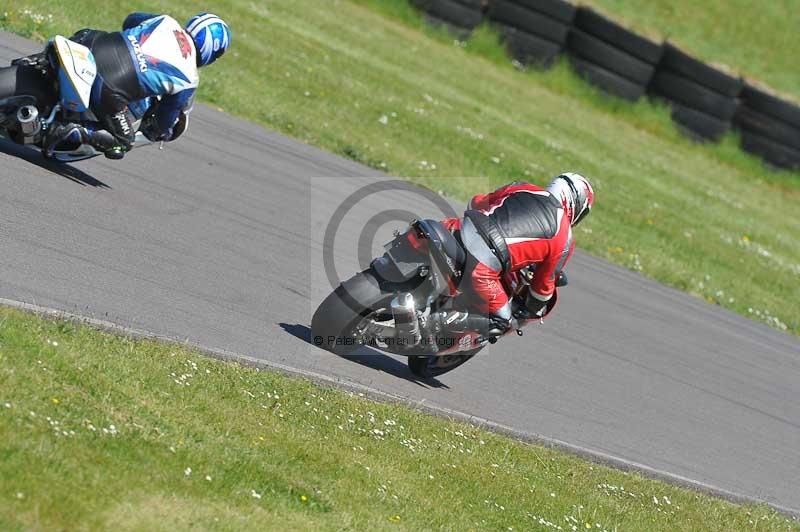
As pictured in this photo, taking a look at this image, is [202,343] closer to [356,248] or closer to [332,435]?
[332,435]

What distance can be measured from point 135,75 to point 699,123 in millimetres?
16601

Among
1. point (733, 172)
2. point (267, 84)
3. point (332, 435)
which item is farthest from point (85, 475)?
point (733, 172)

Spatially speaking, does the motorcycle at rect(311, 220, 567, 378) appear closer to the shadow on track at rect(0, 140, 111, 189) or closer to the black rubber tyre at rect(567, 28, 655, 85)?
the shadow on track at rect(0, 140, 111, 189)

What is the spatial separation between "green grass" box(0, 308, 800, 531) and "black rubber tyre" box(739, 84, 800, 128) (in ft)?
52.1

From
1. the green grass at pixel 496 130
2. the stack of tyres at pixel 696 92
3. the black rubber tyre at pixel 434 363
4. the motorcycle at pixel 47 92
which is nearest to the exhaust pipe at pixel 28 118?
the motorcycle at pixel 47 92

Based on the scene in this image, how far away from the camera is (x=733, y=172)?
2252 centimetres

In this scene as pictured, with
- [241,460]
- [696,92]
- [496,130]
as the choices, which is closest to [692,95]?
[696,92]

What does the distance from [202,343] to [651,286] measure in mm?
7884

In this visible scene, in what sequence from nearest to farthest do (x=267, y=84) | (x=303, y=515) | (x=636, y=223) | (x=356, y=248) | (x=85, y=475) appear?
(x=85, y=475) < (x=303, y=515) < (x=356, y=248) < (x=267, y=84) < (x=636, y=223)

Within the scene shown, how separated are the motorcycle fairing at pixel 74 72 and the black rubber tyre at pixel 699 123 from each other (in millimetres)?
16551

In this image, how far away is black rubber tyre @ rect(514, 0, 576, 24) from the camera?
842 inches

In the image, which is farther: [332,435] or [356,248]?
[356,248]

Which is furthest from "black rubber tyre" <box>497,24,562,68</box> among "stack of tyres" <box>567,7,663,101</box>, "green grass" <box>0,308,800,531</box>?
"green grass" <box>0,308,800,531</box>

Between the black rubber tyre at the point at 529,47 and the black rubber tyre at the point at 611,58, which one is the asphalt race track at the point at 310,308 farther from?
the black rubber tyre at the point at 529,47
